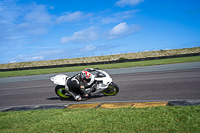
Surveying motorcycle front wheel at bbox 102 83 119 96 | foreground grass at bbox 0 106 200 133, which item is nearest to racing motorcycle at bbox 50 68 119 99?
motorcycle front wheel at bbox 102 83 119 96

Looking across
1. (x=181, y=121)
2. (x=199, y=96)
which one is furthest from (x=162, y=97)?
(x=181, y=121)

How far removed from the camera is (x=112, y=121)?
4078mm

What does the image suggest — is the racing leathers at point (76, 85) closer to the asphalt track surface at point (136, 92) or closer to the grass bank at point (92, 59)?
the asphalt track surface at point (136, 92)

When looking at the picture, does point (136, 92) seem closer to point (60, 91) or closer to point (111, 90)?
point (111, 90)

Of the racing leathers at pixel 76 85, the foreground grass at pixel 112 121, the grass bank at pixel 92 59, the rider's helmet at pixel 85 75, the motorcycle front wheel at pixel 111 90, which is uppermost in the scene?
the grass bank at pixel 92 59

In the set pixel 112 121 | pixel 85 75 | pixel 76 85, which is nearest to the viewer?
pixel 112 121

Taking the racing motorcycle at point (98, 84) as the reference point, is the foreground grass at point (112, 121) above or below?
below

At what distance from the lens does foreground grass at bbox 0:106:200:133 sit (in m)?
3.59

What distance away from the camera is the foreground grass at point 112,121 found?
359 centimetres

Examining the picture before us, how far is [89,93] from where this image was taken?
23.5 ft

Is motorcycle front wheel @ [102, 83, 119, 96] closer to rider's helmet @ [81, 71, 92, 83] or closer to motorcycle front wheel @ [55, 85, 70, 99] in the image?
rider's helmet @ [81, 71, 92, 83]


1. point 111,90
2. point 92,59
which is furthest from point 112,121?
point 92,59

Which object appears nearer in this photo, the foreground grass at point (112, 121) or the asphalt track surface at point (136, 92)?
the foreground grass at point (112, 121)

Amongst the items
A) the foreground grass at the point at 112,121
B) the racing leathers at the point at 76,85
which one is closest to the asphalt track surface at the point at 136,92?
the racing leathers at the point at 76,85
